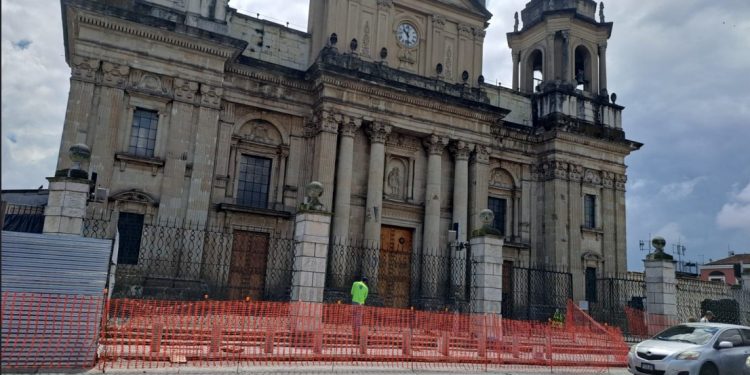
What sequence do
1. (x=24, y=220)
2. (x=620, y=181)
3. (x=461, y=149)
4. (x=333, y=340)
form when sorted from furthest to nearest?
1. (x=620, y=181)
2. (x=461, y=149)
3. (x=24, y=220)
4. (x=333, y=340)

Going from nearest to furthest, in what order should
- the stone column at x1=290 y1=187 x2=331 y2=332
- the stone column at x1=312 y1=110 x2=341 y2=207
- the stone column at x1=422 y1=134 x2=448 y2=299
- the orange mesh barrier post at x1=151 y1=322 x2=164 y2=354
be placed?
the orange mesh barrier post at x1=151 y1=322 x2=164 y2=354
the stone column at x1=290 y1=187 x2=331 y2=332
the stone column at x1=312 y1=110 x2=341 y2=207
the stone column at x1=422 y1=134 x2=448 y2=299

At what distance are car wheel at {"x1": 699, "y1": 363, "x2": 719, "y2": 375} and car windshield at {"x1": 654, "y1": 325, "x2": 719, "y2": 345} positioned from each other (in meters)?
0.52

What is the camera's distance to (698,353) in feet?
36.9

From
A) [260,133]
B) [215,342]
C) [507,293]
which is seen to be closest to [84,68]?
[260,133]

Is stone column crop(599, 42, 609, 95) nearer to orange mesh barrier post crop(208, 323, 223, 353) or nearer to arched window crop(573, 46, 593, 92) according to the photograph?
arched window crop(573, 46, 593, 92)

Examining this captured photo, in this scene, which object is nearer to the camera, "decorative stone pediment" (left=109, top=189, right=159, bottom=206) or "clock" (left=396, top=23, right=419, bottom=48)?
"decorative stone pediment" (left=109, top=189, right=159, bottom=206)

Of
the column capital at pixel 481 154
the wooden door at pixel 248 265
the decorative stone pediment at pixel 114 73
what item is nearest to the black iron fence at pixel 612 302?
the column capital at pixel 481 154

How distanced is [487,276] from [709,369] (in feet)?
18.8

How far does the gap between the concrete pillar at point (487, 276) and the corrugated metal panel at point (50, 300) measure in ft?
31.0

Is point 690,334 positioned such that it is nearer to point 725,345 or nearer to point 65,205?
point 725,345

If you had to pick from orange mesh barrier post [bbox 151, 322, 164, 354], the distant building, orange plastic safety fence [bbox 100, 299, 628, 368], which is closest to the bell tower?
orange plastic safety fence [bbox 100, 299, 628, 368]

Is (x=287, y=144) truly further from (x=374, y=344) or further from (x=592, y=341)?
(x=592, y=341)

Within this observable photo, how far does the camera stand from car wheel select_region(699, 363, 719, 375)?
11.3 m

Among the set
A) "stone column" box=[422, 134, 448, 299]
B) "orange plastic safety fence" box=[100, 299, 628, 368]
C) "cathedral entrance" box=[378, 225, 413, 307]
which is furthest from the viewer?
"stone column" box=[422, 134, 448, 299]
